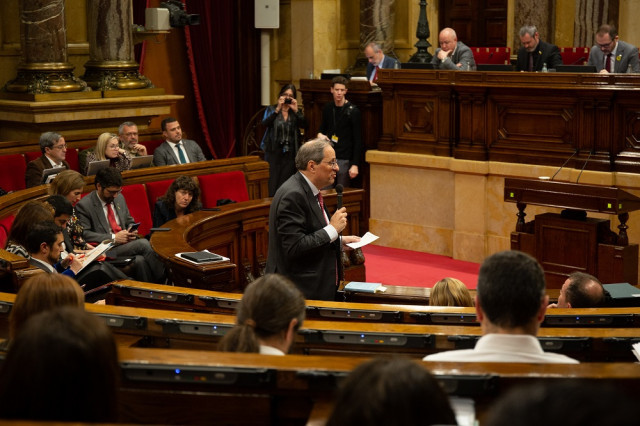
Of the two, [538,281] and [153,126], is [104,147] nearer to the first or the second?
[153,126]

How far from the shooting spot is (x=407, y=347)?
3.12 meters

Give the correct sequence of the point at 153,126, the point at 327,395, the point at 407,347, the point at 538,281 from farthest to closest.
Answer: the point at 153,126 → the point at 407,347 → the point at 538,281 → the point at 327,395

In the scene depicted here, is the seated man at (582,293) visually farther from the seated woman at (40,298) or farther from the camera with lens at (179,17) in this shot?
the camera with lens at (179,17)

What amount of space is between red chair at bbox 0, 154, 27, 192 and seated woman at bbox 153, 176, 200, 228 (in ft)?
5.98

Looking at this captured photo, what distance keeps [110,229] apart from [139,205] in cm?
62

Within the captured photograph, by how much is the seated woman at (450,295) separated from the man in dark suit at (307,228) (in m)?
0.59

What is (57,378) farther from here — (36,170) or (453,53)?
(453,53)

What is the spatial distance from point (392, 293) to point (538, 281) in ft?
7.79

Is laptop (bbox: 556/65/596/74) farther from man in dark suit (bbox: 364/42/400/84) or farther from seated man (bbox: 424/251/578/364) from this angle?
seated man (bbox: 424/251/578/364)

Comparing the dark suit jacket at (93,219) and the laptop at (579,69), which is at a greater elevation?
the laptop at (579,69)

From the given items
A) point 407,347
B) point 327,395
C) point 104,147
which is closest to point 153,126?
point 104,147

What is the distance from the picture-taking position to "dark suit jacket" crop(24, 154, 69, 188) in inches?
299

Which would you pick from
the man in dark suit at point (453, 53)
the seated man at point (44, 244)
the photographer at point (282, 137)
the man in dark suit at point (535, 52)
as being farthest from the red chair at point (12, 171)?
the man in dark suit at point (535, 52)

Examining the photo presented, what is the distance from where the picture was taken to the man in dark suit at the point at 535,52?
859cm
